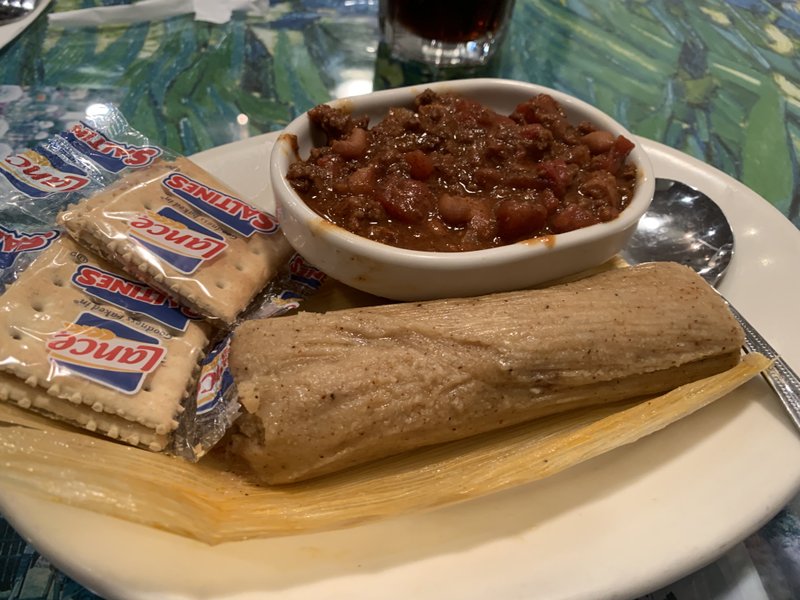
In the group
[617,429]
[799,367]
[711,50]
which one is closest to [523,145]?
[617,429]

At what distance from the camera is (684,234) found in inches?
75.9

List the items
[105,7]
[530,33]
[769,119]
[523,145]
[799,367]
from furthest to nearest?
[530,33], [105,7], [769,119], [523,145], [799,367]

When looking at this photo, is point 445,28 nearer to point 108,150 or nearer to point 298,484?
point 108,150

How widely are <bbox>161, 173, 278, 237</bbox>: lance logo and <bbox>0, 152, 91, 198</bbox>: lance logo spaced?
0.73 ft

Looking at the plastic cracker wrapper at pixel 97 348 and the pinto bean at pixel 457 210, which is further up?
the pinto bean at pixel 457 210

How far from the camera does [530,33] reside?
3213 millimetres

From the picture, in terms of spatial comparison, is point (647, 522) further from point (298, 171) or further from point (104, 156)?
point (104, 156)

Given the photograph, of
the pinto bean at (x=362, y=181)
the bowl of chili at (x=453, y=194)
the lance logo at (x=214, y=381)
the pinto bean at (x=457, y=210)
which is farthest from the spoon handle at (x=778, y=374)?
the lance logo at (x=214, y=381)

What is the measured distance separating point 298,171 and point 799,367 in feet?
4.33

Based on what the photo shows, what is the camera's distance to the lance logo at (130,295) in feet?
4.87

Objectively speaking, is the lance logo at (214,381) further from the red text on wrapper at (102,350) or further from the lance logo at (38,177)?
the lance logo at (38,177)

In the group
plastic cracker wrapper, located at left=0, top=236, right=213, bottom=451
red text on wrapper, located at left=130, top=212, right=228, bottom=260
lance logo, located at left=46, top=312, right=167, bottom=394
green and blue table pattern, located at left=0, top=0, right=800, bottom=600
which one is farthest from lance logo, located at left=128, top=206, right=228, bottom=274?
green and blue table pattern, located at left=0, top=0, right=800, bottom=600

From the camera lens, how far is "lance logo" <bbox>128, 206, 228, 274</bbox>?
5.02 ft

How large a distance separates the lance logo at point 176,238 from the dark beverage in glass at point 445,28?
1537 millimetres
